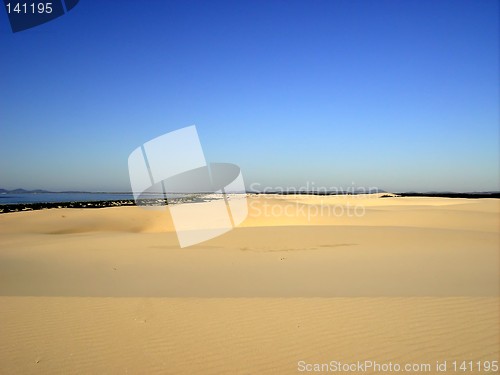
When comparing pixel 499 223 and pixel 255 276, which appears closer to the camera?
pixel 255 276

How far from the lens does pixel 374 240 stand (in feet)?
42.6

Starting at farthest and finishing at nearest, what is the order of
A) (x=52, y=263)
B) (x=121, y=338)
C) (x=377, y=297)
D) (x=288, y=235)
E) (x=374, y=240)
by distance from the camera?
(x=288, y=235)
(x=374, y=240)
(x=52, y=263)
(x=377, y=297)
(x=121, y=338)

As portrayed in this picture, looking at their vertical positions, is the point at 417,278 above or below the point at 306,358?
below

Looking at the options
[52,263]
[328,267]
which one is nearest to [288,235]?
Answer: [328,267]

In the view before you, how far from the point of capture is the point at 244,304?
602 centimetres

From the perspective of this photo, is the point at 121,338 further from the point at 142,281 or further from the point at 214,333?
the point at 142,281

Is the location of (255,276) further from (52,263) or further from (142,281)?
(52,263)

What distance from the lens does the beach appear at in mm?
4270

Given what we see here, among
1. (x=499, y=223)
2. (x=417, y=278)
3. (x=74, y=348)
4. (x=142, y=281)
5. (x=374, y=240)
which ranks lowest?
(x=499, y=223)

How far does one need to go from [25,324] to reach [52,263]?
5.11 meters

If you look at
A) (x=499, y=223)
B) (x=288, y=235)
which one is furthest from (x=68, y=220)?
(x=499, y=223)

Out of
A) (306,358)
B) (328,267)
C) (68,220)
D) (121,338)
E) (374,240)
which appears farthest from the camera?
(68,220)

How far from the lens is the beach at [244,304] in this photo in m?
4.27

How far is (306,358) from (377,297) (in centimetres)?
293
